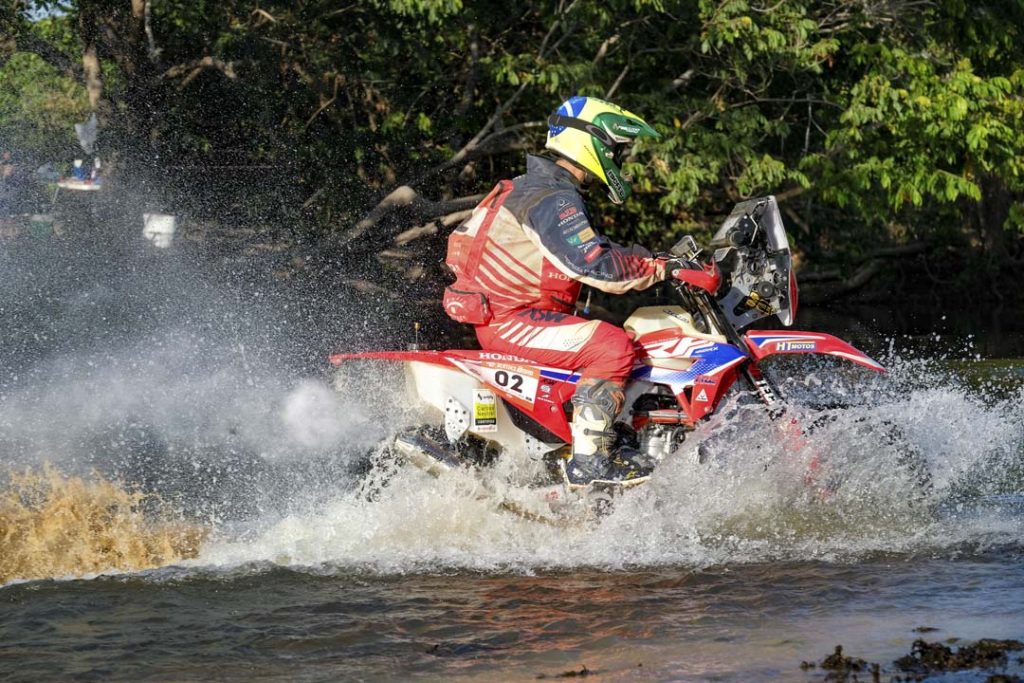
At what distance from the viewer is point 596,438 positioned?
23.5 ft

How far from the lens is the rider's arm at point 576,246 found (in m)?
7.11

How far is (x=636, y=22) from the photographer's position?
1678 cm

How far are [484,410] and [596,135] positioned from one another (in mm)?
1644

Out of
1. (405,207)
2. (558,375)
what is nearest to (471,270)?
(558,375)

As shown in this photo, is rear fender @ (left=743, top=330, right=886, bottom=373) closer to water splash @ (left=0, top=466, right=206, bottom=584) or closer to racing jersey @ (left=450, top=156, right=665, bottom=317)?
racing jersey @ (left=450, top=156, right=665, bottom=317)

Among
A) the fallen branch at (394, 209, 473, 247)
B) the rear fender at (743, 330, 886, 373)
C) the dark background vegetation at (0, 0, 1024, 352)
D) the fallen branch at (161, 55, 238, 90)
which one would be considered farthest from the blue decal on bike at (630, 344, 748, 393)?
the fallen branch at (161, 55, 238, 90)

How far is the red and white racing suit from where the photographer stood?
712cm

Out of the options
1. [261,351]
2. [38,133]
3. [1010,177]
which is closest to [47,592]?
[261,351]

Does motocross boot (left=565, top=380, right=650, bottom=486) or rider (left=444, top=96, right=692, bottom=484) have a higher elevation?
rider (left=444, top=96, right=692, bottom=484)

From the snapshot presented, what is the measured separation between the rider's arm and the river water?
98 centimetres

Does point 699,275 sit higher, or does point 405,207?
point 405,207

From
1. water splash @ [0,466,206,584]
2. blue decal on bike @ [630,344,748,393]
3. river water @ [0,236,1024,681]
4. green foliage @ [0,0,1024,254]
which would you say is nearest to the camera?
river water @ [0,236,1024,681]

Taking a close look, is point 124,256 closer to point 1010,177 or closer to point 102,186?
point 102,186

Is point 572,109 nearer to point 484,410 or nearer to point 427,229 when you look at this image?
point 484,410
